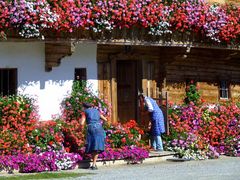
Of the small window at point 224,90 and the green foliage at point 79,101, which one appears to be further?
the small window at point 224,90

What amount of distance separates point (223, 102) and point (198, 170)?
7919 millimetres


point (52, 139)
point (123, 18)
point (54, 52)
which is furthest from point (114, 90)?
point (52, 139)

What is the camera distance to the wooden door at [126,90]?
21.7 metres

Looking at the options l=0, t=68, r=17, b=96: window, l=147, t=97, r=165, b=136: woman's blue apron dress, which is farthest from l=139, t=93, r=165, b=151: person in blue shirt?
l=0, t=68, r=17, b=96: window

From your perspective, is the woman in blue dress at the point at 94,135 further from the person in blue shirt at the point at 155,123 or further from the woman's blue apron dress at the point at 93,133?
the person in blue shirt at the point at 155,123

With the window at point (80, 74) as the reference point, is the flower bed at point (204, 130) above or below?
below

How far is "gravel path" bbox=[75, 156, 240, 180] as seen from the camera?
1507 centimetres

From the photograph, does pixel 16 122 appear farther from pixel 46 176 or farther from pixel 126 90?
pixel 126 90

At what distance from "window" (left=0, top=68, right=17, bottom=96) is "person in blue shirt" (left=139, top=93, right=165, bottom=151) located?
4.06m

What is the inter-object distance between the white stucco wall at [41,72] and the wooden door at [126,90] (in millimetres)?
1717

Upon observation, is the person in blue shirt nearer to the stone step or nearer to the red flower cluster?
the stone step

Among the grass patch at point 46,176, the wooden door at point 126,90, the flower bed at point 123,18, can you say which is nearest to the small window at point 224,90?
the flower bed at point 123,18

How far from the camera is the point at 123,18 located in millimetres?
18938

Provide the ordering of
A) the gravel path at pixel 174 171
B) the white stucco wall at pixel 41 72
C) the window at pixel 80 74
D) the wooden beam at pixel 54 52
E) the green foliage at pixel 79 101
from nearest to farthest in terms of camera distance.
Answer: the gravel path at pixel 174 171 → the white stucco wall at pixel 41 72 → the wooden beam at pixel 54 52 → the green foliage at pixel 79 101 → the window at pixel 80 74
